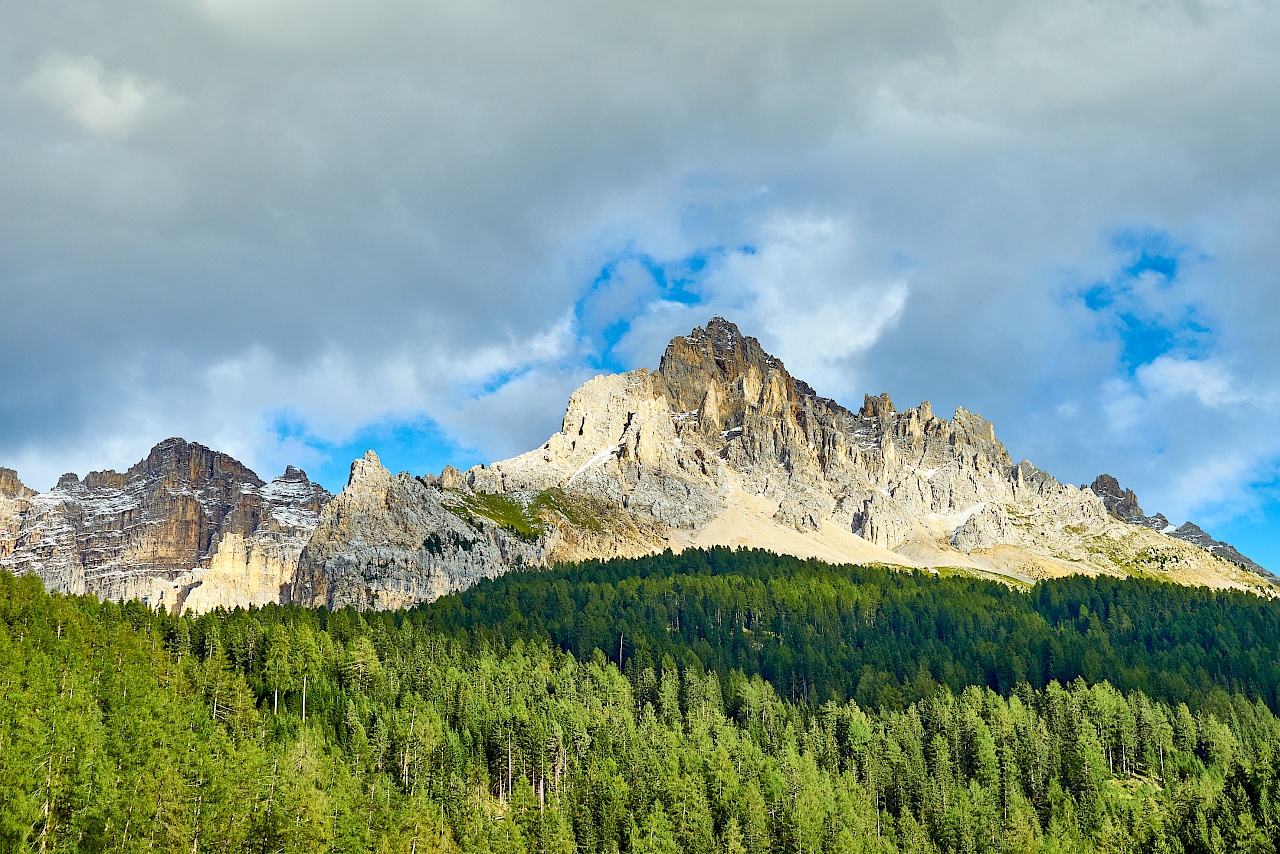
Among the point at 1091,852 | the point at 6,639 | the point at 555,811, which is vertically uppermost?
the point at 6,639

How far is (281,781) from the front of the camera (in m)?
97.5

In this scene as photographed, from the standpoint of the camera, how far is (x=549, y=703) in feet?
505

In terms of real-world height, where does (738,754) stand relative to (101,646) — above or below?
below

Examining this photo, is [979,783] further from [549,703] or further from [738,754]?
[549,703]

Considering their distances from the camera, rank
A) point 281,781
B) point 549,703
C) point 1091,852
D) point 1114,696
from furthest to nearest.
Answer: point 1114,696 < point 549,703 < point 1091,852 < point 281,781

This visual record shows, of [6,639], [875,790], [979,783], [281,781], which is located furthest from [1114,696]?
[6,639]

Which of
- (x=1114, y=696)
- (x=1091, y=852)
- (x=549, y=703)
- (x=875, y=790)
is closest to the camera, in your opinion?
(x=1091, y=852)

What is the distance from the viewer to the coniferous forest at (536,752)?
92.9m

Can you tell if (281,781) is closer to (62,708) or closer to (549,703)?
(62,708)

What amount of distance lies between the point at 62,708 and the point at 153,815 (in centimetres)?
2103

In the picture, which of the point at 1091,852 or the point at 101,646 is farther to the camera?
the point at 101,646

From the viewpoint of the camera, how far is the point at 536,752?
137625 mm

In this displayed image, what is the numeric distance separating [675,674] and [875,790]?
50.6m

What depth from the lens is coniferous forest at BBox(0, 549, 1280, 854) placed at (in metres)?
92.9
